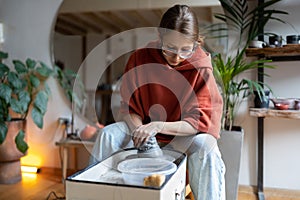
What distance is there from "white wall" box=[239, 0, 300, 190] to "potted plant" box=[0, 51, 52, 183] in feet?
4.49

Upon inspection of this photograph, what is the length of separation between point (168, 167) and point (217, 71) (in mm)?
817

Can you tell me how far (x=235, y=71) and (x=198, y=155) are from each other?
71 cm

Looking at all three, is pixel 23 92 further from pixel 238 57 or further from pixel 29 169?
pixel 238 57

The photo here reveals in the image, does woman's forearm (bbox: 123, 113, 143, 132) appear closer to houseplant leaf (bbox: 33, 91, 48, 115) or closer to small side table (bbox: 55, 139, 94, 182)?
small side table (bbox: 55, 139, 94, 182)

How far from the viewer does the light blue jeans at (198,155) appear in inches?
45.5

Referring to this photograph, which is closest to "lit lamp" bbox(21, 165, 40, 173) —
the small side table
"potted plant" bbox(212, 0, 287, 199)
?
the small side table

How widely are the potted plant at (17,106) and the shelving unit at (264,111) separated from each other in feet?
4.56

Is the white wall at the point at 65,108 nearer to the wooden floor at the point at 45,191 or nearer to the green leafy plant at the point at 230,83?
the wooden floor at the point at 45,191

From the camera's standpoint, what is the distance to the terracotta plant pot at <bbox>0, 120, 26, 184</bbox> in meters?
2.10

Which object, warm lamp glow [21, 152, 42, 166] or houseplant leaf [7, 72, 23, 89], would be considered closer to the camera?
houseplant leaf [7, 72, 23, 89]

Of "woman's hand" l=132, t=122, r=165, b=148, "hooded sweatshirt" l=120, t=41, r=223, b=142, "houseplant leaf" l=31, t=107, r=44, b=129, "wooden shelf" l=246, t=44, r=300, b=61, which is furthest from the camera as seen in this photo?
"houseplant leaf" l=31, t=107, r=44, b=129

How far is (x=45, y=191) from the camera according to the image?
2.01 meters

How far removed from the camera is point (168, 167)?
3.28ft

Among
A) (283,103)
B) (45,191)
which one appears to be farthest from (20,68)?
(283,103)
